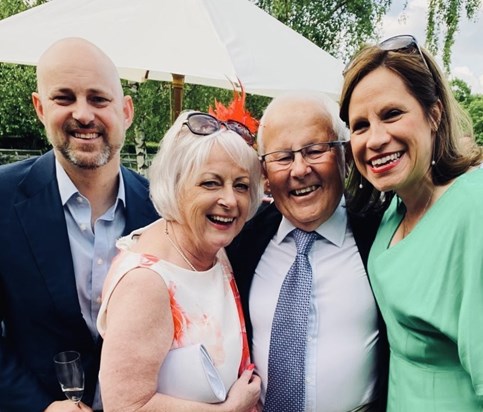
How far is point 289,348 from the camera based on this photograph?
201cm

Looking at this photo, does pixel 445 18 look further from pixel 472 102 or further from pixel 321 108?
pixel 472 102

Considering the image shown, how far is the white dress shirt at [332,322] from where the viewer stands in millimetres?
2002

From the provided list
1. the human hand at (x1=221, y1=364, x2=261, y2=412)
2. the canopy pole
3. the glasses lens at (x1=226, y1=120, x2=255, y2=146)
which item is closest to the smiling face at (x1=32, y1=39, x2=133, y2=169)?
the glasses lens at (x1=226, y1=120, x2=255, y2=146)

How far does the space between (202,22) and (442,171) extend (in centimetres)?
290

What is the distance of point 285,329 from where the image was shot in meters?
2.04

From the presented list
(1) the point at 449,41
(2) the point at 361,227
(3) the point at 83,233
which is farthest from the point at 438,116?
(1) the point at 449,41

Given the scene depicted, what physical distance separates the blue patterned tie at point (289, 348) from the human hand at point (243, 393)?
0.46 ft

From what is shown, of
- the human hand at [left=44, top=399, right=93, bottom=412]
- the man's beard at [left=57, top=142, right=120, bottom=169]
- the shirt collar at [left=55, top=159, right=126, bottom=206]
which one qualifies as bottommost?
the human hand at [left=44, top=399, right=93, bottom=412]

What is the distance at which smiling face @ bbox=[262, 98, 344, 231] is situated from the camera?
7.06 ft

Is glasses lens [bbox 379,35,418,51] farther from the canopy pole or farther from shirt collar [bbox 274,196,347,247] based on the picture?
the canopy pole

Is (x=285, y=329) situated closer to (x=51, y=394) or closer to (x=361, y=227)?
(x=361, y=227)

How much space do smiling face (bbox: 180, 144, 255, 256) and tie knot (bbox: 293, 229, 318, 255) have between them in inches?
16.9

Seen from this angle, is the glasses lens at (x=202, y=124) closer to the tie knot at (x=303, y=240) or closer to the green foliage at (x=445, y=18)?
the tie knot at (x=303, y=240)

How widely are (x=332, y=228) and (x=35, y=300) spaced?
4.52 feet
